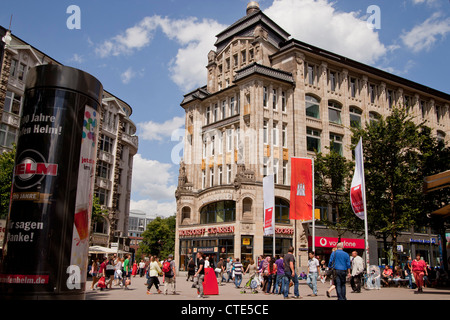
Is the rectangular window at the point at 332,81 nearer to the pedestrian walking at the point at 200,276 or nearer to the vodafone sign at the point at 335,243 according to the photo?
the vodafone sign at the point at 335,243

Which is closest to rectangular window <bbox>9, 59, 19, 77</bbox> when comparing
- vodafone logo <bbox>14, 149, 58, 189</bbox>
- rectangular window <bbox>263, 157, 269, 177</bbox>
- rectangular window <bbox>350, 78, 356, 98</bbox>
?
rectangular window <bbox>263, 157, 269, 177</bbox>

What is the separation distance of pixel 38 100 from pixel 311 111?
127 ft

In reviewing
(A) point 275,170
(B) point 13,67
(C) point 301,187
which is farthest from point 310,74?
(B) point 13,67

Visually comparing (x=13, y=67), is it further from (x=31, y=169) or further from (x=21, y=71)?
(x=31, y=169)

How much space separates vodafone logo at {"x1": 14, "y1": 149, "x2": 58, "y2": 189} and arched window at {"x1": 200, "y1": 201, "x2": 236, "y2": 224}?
1276 inches

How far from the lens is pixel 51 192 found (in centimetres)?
825

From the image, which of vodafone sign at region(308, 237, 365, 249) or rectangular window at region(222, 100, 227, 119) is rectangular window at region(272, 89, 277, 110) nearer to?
rectangular window at region(222, 100, 227, 119)

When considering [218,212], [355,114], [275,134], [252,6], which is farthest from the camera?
[252,6]

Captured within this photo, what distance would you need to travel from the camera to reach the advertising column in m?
8.00

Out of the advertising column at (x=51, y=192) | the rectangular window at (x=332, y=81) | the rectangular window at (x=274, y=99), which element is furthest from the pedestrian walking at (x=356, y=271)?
the rectangular window at (x=332, y=81)

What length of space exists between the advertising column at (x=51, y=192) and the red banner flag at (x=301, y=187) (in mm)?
19765

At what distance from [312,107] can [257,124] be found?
25.6 feet
